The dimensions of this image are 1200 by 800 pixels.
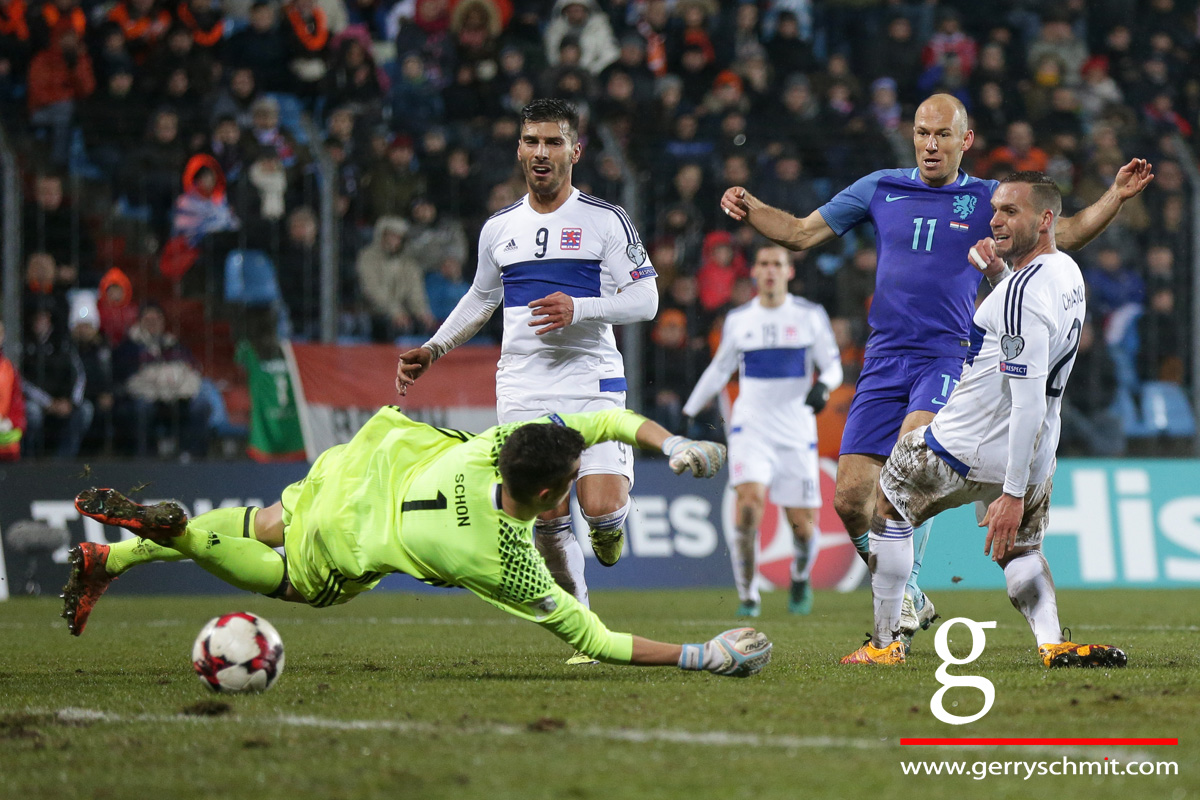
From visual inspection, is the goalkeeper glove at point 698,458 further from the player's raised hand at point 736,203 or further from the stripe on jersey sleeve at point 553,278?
the player's raised hand at point 736,203

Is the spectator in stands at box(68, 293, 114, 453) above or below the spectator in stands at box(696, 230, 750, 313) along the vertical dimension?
below

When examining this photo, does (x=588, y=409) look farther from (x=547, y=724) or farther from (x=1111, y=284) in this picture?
(x=1111, y=284)

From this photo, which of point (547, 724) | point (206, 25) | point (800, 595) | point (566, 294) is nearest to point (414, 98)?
point (206, 25)

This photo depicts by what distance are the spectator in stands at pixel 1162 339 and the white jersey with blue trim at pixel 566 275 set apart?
300 inches

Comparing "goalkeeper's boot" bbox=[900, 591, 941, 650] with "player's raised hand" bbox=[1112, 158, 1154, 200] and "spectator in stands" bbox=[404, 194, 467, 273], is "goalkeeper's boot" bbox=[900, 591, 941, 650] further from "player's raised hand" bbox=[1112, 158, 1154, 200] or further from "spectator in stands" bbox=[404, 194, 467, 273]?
"spectator in stands" bbox=[404, 194, 467, 273]

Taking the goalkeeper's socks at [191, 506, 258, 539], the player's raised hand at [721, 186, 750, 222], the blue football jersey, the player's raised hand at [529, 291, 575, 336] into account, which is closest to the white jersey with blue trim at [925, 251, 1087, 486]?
the blue football jersey

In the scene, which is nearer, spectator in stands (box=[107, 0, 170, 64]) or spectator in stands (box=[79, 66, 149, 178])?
spectator in stands (box=[79, 66, 149, 178])

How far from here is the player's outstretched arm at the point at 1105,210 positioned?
619 cm

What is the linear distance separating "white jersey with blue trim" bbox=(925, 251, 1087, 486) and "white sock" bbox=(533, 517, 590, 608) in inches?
73.2

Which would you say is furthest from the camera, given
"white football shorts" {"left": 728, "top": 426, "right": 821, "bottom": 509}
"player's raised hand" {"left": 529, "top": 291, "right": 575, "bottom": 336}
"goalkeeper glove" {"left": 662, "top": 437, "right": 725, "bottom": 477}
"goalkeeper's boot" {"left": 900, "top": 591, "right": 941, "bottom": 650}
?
"white football shorts" {"left": 728, "top": 426, "right": 821, "bottom": 509}

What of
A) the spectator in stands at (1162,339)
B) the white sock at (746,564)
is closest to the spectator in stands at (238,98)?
the white sock at (746,564)

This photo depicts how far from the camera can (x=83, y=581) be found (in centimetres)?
578

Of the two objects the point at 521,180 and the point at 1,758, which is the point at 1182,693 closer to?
the point at 1,758

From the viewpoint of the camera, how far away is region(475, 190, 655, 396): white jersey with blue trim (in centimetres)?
681
